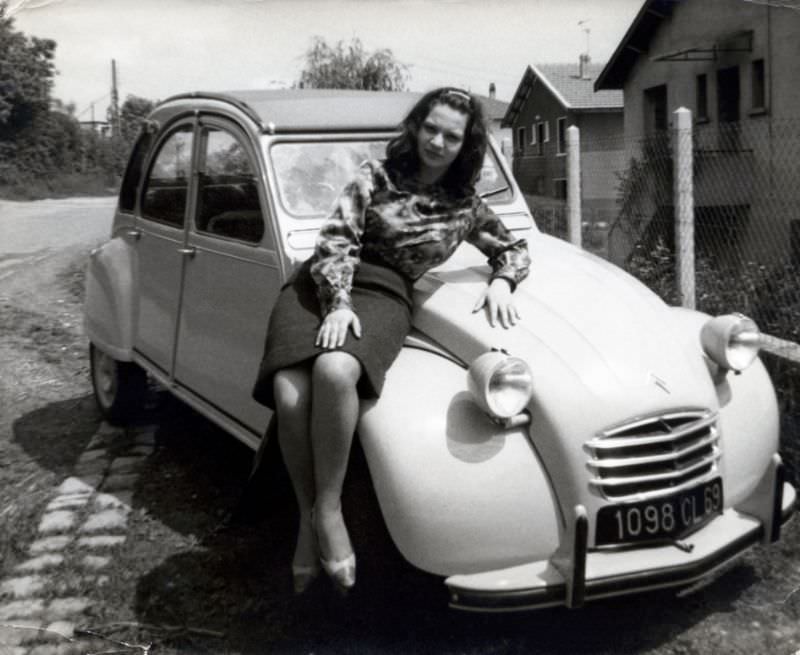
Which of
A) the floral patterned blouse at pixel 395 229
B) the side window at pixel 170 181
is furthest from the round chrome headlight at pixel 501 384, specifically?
the side window at pixel 170 181

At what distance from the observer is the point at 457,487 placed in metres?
2.95

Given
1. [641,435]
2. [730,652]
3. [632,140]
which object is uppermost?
[632,140]

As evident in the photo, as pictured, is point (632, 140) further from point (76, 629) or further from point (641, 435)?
point (76, 629)

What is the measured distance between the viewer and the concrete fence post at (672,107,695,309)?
6.18 m

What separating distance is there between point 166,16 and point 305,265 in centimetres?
134

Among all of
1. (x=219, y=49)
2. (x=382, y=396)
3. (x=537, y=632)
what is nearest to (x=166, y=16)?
(x=219, y=49)

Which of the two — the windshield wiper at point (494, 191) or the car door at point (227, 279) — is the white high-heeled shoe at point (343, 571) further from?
the windshield wiper at point (494, 191)

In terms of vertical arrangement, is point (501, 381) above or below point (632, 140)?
below

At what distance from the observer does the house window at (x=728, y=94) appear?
1795cm

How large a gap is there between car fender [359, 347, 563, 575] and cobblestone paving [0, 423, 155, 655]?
1.27 meters

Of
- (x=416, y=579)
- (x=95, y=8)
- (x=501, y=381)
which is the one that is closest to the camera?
(x=501, y=381)

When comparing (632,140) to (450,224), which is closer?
(450,224)

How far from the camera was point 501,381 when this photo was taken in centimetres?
303

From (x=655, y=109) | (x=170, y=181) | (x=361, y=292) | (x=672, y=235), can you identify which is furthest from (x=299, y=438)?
(x=655, y=109)
